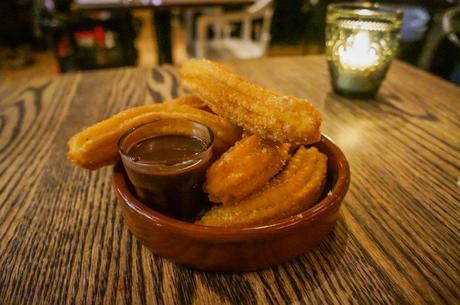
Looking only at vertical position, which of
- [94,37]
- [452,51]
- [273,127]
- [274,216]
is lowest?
[94,37]

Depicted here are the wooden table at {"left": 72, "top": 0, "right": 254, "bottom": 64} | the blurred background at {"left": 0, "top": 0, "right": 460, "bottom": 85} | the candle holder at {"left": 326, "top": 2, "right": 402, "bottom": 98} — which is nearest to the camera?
the candle holder at {"left": 326, "top": 2, "right": 402, "bottom": 98}

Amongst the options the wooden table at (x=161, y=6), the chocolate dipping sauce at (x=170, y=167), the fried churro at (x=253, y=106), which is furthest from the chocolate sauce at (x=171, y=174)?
the wooden table at (x=161, y=6)

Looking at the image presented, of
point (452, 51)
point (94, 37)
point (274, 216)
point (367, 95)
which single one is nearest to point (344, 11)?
point (367, 95)

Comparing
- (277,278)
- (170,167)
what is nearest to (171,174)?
(170,167)

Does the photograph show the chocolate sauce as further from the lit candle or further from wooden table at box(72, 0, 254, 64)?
wooden table at box(72, 0, 254, 64)

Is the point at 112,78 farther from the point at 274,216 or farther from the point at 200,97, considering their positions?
the point at 274,216

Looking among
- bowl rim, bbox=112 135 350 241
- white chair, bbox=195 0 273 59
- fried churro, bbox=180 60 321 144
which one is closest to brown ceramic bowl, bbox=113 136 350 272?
bowl rim, bbox=112 135 350 241

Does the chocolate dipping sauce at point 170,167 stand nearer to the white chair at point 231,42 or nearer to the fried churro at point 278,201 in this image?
the fried churro at point 278,201
